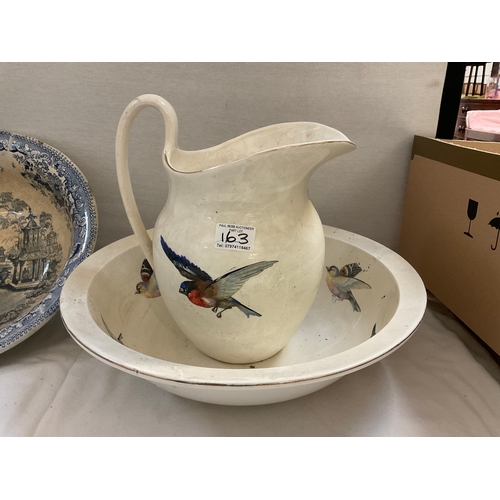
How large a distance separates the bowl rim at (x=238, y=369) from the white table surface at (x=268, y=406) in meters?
0.15

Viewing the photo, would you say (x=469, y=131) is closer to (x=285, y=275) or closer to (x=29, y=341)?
(x=285, y=275)

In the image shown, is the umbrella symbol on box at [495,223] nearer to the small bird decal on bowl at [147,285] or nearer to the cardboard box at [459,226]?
the cardboard box at [459,226]

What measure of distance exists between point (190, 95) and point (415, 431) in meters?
0.68

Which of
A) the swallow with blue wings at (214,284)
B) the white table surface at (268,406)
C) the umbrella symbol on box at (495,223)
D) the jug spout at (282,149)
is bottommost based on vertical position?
the white table surface at (268,406)

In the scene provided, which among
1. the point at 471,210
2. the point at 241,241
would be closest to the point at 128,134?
the point at 241,241

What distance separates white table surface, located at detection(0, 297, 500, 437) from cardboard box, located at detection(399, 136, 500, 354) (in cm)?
9

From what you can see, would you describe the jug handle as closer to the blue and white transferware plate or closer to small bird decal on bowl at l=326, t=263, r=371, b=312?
the blue and white transferware plate

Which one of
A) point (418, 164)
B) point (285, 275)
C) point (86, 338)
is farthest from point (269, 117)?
point (86, 338)

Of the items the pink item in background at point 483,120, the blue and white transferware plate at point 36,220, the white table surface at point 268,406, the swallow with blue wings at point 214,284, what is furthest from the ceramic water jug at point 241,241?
the pink item in background at point 483,120

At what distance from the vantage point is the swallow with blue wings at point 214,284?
1.65ft

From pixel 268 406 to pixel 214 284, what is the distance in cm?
21

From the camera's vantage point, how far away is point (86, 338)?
47 centimetres

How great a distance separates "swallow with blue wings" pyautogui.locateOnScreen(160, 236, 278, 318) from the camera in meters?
0.50

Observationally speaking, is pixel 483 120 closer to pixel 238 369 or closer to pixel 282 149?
pixel 282 149
